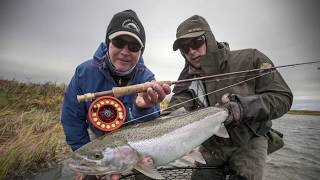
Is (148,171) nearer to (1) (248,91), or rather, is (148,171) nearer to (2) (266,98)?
(2) (266,98)

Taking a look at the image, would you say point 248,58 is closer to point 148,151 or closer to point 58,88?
point 148,151

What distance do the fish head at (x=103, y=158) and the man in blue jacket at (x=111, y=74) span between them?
0.76 m

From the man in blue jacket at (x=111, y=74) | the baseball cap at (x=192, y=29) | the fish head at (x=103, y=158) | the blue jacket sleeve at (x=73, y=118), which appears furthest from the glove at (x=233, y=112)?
the blue jacket sleeve at (x=73, y=118)

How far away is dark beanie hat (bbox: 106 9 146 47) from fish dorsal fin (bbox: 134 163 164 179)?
167cm

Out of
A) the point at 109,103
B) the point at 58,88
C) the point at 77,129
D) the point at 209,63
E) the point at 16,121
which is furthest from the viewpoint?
the point at 58,88

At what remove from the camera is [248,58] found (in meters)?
3.79

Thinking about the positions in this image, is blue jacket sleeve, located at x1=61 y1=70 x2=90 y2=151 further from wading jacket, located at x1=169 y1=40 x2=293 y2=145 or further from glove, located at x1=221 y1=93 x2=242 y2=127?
glove, located at x1=221 y1=93 x2=242 y2=127

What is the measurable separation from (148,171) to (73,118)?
155 cm

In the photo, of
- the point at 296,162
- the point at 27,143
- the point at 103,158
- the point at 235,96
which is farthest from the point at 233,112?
the point at 296,162

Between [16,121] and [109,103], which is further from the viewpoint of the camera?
[16,121]

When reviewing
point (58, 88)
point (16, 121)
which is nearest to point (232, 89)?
point (16, 121)

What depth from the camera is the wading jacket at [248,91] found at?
10.6ft

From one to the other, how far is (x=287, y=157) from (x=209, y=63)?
446cm

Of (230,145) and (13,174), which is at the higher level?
(230,145)
